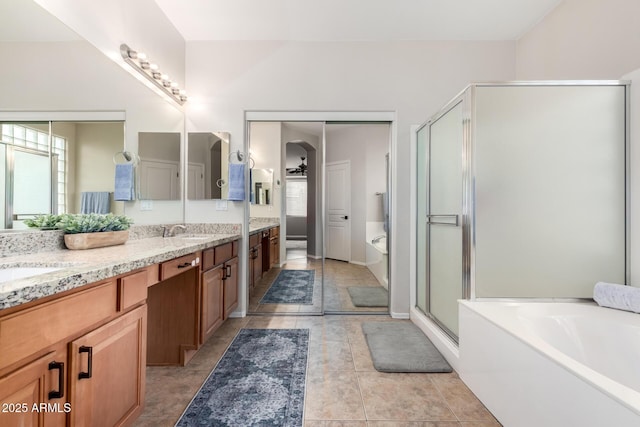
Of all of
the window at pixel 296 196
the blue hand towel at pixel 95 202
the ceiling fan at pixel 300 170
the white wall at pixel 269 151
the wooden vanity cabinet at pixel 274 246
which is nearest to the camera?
the blue hand towel at pixel 95 202

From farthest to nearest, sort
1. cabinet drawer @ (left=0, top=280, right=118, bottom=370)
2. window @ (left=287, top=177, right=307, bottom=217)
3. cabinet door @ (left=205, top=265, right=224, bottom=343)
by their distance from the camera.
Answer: window @ (left=287, top=177, right=307, bottom=217) < cabinet door @ (left=205, top=265, right=224, bottom=343) < cabinet drawer @ (left=0, top=280, right=118, bottom=370)

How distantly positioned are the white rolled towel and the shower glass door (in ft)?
2.53

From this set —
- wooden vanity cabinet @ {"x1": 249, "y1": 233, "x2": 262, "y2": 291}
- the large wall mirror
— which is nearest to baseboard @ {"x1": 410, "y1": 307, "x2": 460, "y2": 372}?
wooden vanity cabinet @ {"x1": 249, "y1": 233, "x2": 262, "y2": 291}

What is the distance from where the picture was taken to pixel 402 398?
1.57 metres

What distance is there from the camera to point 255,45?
108 inches

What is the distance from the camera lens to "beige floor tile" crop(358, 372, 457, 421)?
4.71ft

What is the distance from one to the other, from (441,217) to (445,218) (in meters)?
0.06

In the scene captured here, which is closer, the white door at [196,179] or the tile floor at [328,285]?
the white door at [196,179]

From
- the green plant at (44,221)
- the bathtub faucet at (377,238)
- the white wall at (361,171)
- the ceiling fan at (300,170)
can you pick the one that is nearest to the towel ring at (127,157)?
the green plant at (44,221)

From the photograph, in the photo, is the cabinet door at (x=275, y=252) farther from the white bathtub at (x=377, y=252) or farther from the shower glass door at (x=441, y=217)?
the shower glass door at (x=441, y=217)

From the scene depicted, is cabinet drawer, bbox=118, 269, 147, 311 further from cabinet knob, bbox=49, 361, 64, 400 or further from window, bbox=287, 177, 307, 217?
window, bbox=287, 177, 307, 217

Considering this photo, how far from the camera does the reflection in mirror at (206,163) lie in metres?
2.75

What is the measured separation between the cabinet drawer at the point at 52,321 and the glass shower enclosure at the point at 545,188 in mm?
1928

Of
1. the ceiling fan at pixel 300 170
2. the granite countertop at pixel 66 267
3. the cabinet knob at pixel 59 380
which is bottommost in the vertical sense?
the cabinet knob at pixel 59 380
